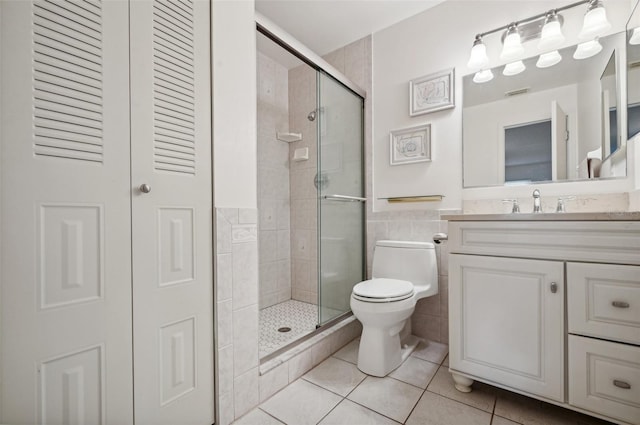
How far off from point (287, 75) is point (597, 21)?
2.28 meters

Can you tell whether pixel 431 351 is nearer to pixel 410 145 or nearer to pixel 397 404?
pixel 397 404

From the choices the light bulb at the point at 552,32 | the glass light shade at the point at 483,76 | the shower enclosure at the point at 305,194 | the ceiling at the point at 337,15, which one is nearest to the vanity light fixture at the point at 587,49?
the light bulb at the point at 552,32

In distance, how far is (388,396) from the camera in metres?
1.37

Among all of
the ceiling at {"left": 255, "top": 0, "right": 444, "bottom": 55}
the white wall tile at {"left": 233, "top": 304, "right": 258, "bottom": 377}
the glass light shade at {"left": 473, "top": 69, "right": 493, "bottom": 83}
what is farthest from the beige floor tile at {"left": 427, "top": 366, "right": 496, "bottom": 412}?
the ceiling at {"left": 255, "top": 0, "right": 444, "bottom": 55}

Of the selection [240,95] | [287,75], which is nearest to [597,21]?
[240,95]

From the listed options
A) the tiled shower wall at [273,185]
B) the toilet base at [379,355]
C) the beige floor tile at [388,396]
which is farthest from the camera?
the tiled shower wall at [273,185]

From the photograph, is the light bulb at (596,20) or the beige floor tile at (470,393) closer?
the beige floor tile at (470,393)

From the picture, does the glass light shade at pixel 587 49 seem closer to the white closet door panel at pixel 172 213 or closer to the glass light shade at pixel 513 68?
the glass light shade at pixel 513 68

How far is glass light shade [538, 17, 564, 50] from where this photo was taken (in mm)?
1552

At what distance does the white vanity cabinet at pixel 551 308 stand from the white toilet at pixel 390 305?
0.93 feet

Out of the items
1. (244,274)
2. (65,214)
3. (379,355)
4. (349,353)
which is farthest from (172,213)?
(349,353)

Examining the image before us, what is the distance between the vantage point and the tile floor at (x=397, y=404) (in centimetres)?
121

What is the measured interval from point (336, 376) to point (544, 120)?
1.93 meters

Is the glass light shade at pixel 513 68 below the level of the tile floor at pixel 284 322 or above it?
above
